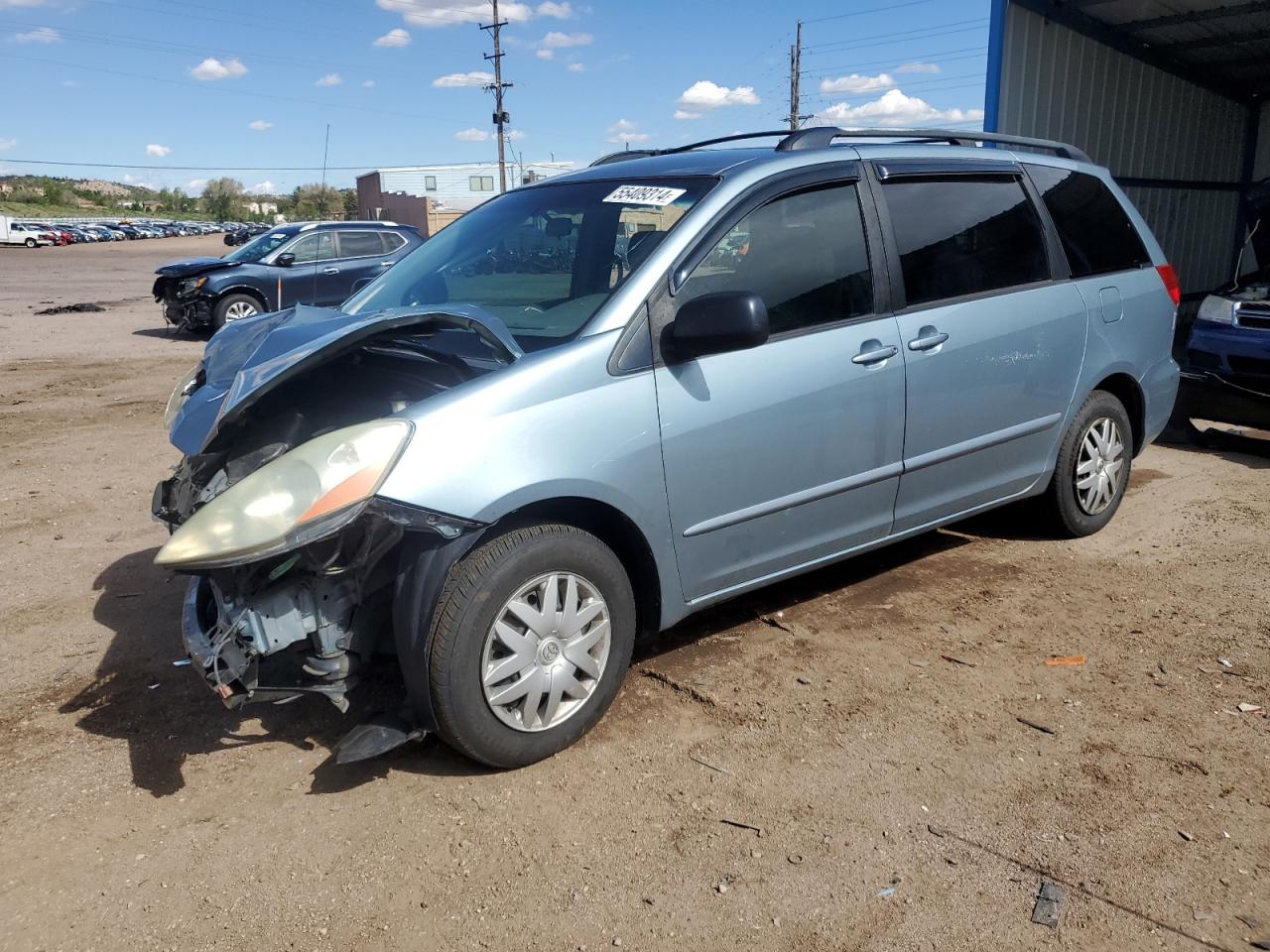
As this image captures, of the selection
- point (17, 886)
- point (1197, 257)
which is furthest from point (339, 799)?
point (1197, 257)

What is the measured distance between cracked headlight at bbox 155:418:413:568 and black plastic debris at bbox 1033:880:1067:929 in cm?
205

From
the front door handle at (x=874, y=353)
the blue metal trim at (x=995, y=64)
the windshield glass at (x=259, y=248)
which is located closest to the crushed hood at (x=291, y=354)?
the front door handle at (x=874, y=353)

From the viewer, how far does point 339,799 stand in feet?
9.98

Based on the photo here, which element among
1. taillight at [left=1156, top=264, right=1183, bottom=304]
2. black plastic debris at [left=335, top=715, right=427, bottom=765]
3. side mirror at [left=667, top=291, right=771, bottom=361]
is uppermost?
taillight at [left=1156, top=264, right=1183, bottom=304]

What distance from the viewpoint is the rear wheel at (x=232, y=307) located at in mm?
14438

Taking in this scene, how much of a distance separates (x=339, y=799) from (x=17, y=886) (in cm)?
84

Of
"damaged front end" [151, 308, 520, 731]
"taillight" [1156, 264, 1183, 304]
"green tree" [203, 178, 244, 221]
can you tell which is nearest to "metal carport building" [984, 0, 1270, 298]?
"taillight" [1156, 264, 1183, 304]

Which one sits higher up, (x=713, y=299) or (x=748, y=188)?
(x=748, y=188)

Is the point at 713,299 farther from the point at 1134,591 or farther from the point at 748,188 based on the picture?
the point at 1134,591

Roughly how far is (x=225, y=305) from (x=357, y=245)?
2094mm

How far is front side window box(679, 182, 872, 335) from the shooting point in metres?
3.55

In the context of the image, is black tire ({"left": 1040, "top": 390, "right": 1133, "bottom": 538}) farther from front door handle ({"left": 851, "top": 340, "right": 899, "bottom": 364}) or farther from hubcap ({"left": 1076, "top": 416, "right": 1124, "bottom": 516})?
front door handle ({"left": 851, "top": 340, "right": 899, "bottom": 364})

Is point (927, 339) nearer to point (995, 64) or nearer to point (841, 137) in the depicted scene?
point (841, 137)

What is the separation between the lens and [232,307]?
575 inches
